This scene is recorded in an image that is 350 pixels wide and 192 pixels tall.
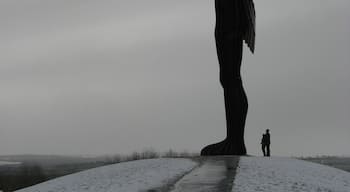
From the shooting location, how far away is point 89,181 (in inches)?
260

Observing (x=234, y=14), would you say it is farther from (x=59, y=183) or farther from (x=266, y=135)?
(x=266, y=135)

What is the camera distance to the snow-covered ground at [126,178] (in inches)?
234

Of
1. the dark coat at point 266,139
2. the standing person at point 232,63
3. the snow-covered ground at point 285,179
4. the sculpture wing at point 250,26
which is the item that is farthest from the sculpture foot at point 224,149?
the dark coat at point 266,139

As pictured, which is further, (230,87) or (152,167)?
(230,87)

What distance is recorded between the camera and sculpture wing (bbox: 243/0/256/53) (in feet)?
35.5

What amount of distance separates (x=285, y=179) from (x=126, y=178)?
1.76m

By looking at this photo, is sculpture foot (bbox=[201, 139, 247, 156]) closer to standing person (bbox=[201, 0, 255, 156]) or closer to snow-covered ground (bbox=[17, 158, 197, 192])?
standing person (bbox=[201, 0, 255, 156])

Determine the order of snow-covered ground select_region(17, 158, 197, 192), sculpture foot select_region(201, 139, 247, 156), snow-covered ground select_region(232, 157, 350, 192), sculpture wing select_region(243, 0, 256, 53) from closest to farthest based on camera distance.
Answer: snow-covered ground select_region(232, 157, 350, 192) < snow-covered ground select_region(17, 158, 197, 192) < sculpture foot select_region(201, 139, 247, 156) < sculpture wing select_region(243, 0, 256, 53)

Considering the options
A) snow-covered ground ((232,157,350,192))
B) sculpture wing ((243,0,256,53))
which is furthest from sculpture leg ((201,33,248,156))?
snow-covered ground ((232,157,350,192))

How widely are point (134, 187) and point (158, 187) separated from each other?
0.81 feet

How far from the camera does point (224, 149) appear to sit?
1059 centimetres

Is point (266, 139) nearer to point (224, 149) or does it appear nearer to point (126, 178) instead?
point (224, 149)

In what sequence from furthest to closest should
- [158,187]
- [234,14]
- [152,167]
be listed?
[234,14] < [152,167] < [158,187]

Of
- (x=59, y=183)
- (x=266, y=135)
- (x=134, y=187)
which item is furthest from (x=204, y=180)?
(x=266, y=135)
